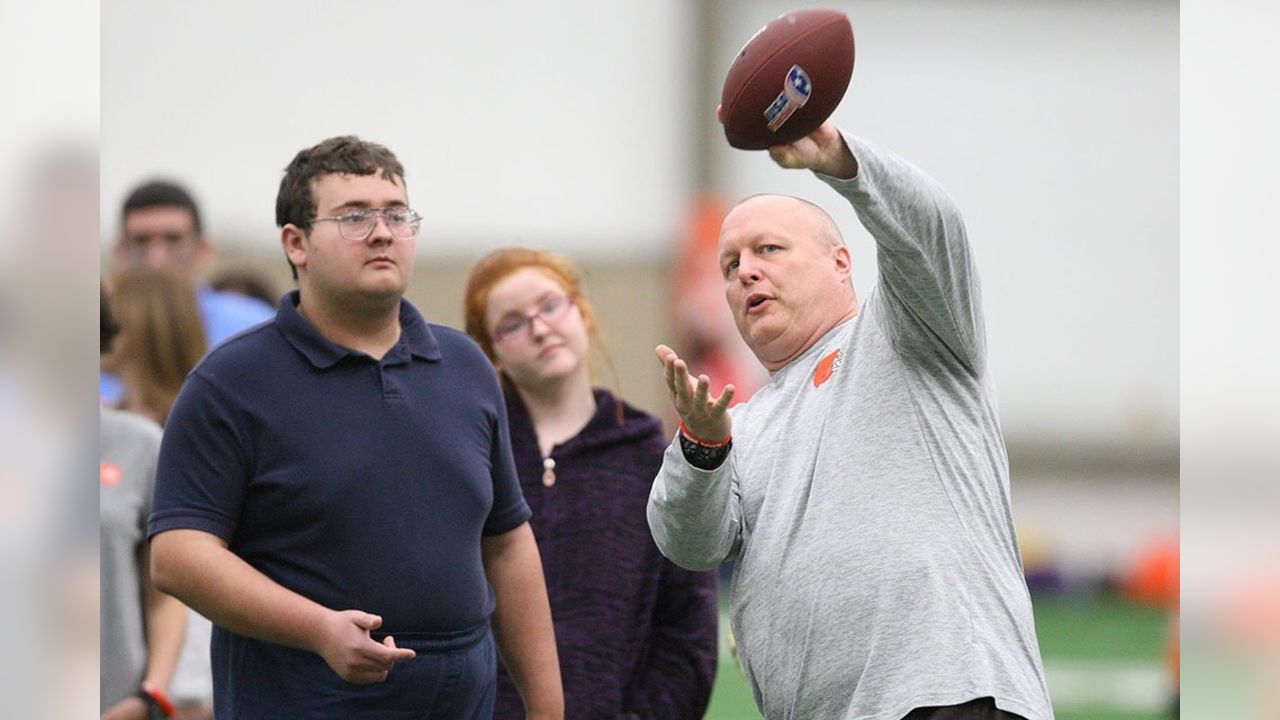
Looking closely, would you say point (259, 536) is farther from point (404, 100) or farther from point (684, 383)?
point (404, 100)

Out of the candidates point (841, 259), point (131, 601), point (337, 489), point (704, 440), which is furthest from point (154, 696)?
point (841, 259)

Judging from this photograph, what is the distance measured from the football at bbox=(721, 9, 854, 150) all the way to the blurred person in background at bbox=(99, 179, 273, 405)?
8.41 feet

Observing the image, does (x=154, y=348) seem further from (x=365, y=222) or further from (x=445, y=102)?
(x=445, y=102)

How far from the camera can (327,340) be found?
288 centimetres

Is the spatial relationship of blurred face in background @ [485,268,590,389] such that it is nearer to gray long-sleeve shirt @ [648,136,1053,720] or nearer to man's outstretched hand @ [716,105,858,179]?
gray long-sleeve shirt @ [648,136,1053,720]

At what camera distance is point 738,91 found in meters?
2.54

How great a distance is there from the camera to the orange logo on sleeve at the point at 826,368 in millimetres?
2773

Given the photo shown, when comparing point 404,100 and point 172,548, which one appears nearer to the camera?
point 172,548

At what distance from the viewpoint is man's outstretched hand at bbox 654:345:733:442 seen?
253cm

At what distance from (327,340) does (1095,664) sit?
6531 millimetres

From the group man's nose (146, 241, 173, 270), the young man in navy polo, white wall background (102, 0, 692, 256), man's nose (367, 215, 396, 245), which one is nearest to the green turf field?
man's nose (146, 241, 173, 270)

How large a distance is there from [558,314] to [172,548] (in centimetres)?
116

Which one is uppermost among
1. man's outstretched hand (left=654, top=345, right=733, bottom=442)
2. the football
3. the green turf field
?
the football
